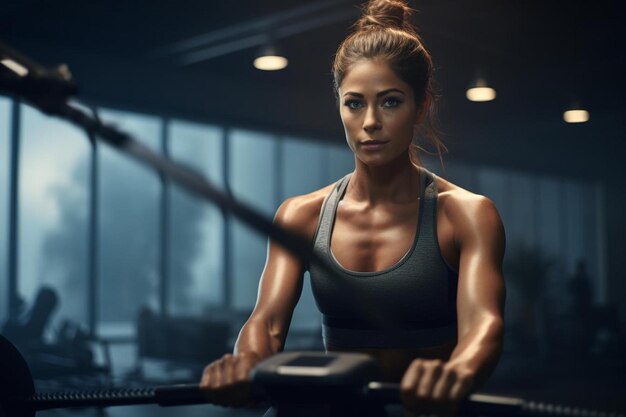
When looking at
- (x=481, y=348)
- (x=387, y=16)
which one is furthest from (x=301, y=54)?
(x=481, y=348)

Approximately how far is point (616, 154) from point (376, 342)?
31.0 ft

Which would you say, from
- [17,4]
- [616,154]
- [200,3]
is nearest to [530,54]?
[200,3]

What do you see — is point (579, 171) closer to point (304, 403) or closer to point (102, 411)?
point (102, 411)

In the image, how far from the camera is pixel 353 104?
1269 millimetres

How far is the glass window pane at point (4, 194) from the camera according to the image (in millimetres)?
6516

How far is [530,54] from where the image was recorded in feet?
22.6

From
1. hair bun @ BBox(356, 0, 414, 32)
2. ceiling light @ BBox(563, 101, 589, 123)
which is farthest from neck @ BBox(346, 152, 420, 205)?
ceiling light @ BBox(563, 101, 589, 123)

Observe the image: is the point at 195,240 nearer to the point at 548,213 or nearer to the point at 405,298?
the point at 548,213

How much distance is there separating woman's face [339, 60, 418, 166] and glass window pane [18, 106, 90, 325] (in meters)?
5.80

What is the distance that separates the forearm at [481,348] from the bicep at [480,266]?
0.02 m

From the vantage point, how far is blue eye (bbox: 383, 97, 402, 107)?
1251 millimetres

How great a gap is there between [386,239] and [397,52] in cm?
31

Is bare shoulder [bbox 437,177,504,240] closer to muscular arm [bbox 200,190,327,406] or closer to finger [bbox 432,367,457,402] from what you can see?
muscular arm [bbox 200,190,327,406]

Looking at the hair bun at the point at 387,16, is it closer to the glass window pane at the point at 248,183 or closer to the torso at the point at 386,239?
the torso at the point at 386,239
